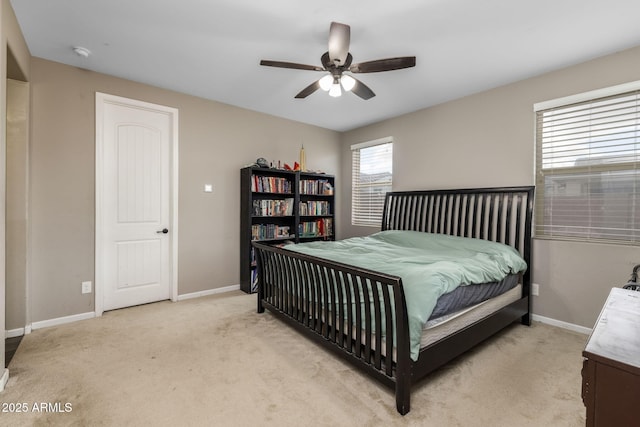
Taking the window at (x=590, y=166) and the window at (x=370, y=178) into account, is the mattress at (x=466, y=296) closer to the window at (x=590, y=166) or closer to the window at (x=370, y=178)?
the window at (x=590, y=166)

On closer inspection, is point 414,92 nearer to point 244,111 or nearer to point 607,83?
point 607,83

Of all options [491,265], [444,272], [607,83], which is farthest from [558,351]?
[607,83]

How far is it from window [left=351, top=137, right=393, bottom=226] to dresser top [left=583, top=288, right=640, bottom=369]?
3326 millimetres

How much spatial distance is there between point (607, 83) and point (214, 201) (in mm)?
4293

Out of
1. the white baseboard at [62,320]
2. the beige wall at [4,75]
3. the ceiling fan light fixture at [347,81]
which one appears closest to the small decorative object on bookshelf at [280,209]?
the white baseboard at [62,320]

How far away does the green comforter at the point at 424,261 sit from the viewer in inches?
64.7

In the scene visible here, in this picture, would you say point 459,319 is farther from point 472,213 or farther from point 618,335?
point 472,213

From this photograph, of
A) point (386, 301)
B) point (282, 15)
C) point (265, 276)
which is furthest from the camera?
point (265, 276)

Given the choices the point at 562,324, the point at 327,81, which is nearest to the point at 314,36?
the point at 327,81

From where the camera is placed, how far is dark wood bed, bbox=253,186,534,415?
1.65 m

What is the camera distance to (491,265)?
2318mm

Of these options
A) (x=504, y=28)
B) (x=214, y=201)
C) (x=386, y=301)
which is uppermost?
(x=504, y=28)

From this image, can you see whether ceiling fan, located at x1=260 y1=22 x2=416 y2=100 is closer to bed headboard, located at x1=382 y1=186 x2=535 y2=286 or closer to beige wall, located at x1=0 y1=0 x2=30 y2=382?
beige wall, located at x1=0 y1=0 x2=30 y2=382

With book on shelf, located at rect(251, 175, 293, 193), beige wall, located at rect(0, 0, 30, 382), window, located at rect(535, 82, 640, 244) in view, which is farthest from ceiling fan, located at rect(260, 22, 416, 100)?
window, located at rect(535, 82, 640, 244)
